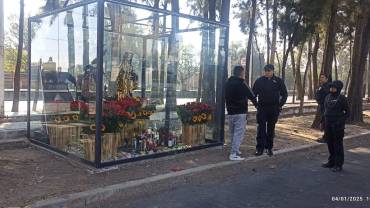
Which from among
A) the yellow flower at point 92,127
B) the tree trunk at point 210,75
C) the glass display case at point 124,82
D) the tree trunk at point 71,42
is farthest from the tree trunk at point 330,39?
the yellow flower at point 92,127

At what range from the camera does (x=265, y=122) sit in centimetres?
981

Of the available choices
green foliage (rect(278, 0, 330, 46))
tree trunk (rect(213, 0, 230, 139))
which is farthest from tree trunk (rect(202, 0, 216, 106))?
green foliage (rect(278, 0, 330, 46))

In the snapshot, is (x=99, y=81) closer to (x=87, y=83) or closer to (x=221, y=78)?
(x=87, y=83)

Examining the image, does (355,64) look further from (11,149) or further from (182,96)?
(11,149)

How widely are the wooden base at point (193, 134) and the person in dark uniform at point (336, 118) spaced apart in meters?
2.68

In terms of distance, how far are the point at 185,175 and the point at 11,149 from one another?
155 inches

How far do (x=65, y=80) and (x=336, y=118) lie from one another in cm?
547

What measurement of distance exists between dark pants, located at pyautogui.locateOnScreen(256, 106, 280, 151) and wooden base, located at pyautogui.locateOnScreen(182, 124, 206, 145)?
129 cm

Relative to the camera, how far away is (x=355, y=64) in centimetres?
1823

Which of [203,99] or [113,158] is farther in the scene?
[203,99]

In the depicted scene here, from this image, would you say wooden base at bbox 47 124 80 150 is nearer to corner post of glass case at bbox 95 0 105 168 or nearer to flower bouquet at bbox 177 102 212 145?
corner post of glass case at bbox 95 0 105 168

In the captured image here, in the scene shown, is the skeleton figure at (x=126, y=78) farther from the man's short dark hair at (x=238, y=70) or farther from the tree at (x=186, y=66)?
the man's short dark hair at (x=238, y=70)

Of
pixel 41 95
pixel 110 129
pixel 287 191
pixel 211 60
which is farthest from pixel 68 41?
pixel 287 191

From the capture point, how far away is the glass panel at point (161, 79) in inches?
363
